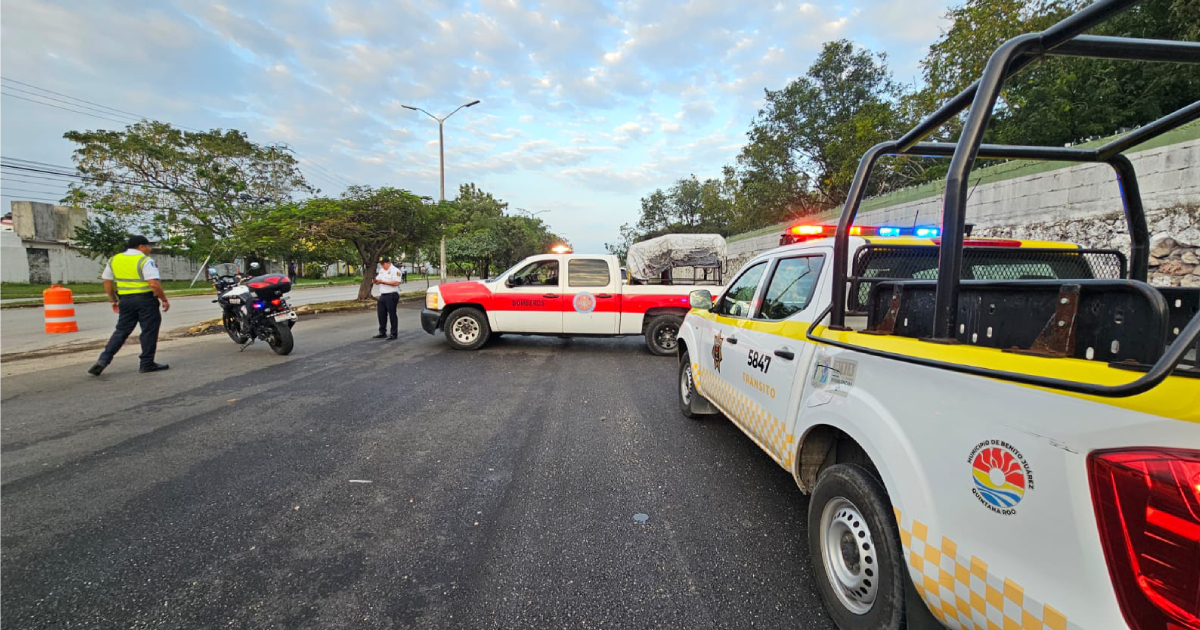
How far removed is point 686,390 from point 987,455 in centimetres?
346

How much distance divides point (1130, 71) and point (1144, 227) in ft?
56.6

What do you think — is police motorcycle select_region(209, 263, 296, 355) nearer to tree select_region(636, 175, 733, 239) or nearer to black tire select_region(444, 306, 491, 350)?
black tire select_region(444, 306, 491, 350)

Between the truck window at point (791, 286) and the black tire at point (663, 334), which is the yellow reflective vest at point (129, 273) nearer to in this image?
→ the black tire at point (663, 334)

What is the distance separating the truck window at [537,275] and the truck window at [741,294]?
4.65 metres

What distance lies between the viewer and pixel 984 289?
1.63m

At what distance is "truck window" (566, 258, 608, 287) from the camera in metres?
8.27

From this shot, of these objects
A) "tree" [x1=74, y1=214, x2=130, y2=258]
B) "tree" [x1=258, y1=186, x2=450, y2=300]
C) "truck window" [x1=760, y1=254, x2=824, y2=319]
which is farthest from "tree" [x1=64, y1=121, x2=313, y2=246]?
"truck window" [x1=760, y1=254, x2=824, y2=319]

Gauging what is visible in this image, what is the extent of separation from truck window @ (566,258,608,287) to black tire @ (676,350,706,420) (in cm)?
361

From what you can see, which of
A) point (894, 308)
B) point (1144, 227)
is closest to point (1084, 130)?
point (1144, 227)

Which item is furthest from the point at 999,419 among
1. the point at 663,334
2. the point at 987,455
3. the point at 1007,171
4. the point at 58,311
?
the point at 58,311

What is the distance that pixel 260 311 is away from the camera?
24.9 feet

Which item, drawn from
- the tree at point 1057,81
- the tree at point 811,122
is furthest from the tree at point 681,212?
the tree at point 1057,81

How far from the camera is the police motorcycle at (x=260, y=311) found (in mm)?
7508

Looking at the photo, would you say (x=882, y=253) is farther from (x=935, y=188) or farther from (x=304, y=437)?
(x=935, y=188)
